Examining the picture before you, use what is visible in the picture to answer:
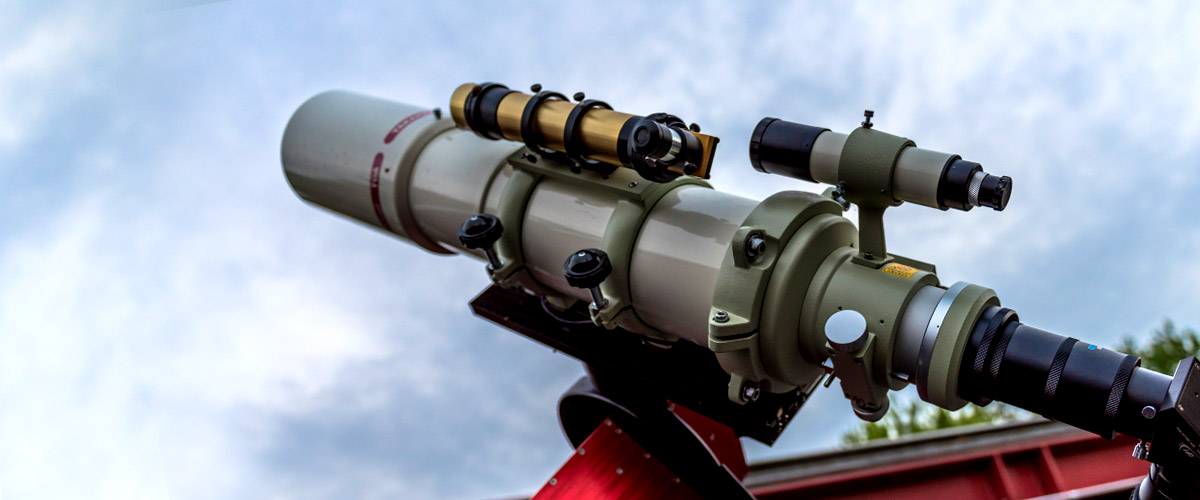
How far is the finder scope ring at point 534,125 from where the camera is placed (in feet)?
9.30

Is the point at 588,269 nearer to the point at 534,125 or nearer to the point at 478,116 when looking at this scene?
the point at 534,125

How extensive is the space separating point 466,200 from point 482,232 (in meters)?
0.42

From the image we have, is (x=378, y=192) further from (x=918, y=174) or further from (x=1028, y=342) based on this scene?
(x=1028, y=342)

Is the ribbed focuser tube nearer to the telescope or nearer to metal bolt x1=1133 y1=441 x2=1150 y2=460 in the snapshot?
the telescope

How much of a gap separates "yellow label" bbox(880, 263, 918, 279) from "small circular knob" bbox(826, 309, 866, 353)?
0.62ft

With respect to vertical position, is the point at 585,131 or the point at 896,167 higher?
the point at 896,167

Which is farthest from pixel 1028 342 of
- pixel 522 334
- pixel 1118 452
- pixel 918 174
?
pixel 1118 452

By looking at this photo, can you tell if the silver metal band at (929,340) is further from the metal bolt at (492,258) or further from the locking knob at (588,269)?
the metal bolt at (492,258)

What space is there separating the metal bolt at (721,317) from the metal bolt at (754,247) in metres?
0.16

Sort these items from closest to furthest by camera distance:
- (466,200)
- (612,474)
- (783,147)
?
(783,147)
(612,474)
(466,200)

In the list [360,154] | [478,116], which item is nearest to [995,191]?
[478,116]

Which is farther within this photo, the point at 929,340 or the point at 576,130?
the point at 576,130

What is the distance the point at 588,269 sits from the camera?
2496mm

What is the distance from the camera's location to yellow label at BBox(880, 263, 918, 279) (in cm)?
229
